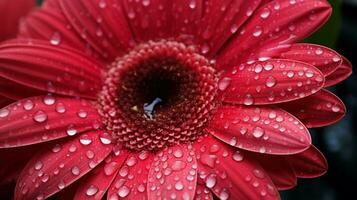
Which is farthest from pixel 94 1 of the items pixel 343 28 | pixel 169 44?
pixel 343 28

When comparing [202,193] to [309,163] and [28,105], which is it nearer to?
[309,163]

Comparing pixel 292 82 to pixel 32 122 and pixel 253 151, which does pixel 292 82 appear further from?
pixel 32 122

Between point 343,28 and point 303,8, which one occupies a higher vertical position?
point 303,8

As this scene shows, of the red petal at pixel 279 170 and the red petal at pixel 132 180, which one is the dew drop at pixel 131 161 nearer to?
the red petal at pixel 132 180

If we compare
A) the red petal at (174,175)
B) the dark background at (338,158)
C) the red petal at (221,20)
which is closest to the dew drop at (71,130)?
the red petal at (174,175)

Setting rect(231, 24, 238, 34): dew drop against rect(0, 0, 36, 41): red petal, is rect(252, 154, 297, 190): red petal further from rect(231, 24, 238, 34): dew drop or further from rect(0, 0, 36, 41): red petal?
rect(0, 0, 36, 41): red petal

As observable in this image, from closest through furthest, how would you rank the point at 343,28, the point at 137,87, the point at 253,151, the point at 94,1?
the point at 253,151
the point at 94,1
the point at 137,87
the point at 343,28

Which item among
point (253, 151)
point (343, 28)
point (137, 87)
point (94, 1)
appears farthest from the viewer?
point (343, 28)

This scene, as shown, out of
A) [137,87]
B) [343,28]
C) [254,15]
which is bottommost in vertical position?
[343,28]
